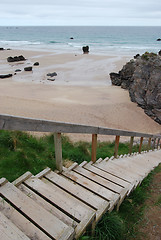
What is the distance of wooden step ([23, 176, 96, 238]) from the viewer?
2300 millimetres

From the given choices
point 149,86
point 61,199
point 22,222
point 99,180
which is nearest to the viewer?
point 22,222

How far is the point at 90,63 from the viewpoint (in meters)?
37.2

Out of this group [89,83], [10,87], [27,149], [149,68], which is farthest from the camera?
[89,83]

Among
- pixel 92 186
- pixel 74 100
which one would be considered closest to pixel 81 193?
pixel 92 186

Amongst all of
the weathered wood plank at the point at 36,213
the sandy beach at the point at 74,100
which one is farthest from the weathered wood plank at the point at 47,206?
the sandy beach at the point at 74,100

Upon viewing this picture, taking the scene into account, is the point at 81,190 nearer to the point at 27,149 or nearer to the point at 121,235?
the point at 121,235

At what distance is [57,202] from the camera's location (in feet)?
8.30

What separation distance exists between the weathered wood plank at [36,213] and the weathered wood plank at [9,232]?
0.69 ft

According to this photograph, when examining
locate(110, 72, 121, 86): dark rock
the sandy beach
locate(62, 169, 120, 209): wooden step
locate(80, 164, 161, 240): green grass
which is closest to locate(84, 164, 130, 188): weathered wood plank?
locate(80, 164, 161, 240): green grass

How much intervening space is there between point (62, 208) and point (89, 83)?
23.8 meters

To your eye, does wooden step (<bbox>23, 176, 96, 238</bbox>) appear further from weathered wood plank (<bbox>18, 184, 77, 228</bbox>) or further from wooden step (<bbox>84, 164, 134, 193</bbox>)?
wooden step (<bbox>84, 164, 134, 193</bbox>)

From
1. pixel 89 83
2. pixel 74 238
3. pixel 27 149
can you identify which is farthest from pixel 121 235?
pixel 89 83

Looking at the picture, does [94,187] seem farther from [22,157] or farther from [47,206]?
[22,157]

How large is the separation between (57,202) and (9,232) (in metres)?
0.68
